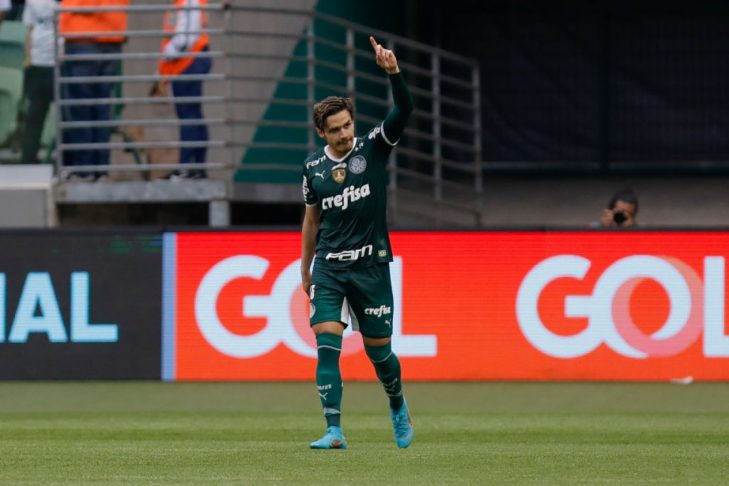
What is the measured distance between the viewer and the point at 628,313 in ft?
49.0

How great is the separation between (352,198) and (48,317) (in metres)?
6.61

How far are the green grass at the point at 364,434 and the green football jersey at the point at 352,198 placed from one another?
1098 millimetres

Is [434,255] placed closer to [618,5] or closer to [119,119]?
[119,119]

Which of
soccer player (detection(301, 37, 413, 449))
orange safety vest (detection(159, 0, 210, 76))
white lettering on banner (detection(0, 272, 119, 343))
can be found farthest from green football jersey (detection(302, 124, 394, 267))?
orange safety vest (detection(159, 0, 210, 76))

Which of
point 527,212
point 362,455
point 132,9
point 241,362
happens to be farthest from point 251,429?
point 527,212

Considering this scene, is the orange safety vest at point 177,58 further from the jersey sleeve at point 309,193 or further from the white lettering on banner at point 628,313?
the jersey sleeve at point 309,193

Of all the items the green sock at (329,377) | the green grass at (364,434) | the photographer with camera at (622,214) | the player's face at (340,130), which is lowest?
the green grass at (364,434)

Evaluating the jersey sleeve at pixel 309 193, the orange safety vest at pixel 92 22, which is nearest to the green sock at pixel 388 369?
the jersey sleeve at pixel 309 193

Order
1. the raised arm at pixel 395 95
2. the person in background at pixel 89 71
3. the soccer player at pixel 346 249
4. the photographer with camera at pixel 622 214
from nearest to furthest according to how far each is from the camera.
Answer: the raised arm at pixel 395 95
the soccer player at pixel 346 249
the photographer with camera at pixel 622 214
the person in background at pixel 89 71

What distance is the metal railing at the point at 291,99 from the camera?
644 inches

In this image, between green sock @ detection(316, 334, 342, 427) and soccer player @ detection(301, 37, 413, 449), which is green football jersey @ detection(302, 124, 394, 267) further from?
green sock @ detection(316, 334, 342, 427)

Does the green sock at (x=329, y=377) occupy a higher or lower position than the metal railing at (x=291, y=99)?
lower

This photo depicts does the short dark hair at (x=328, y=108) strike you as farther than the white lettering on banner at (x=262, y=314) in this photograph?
No

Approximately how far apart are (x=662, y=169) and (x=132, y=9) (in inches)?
308
